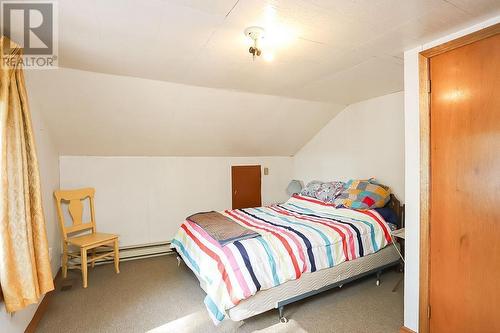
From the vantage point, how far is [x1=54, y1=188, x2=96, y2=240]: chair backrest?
9.87 feet

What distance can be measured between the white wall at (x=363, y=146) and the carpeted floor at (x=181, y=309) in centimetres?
134

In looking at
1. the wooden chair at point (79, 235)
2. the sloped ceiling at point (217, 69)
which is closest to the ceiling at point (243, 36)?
the sloped ceiling at point (217, 69)

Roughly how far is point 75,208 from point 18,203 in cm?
172

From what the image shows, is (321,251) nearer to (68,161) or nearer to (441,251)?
(441,251)

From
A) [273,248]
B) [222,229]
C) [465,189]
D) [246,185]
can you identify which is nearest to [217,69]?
[222,229]

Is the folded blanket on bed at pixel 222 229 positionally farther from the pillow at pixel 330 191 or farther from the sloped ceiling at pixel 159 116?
the pillow at pixel 330 191

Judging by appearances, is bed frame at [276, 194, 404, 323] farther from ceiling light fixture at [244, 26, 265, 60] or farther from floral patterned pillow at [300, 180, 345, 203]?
ceiling light fixture at [244, 26, 265, 60]

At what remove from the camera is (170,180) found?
398cm

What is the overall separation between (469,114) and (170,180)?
11.6 feet

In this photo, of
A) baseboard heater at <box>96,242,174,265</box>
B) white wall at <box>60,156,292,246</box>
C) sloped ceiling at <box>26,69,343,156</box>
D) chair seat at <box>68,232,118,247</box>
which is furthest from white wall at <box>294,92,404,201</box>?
chair seat at <box>68,232,118,247</box>

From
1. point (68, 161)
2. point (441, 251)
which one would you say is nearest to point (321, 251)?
point (441, 251)

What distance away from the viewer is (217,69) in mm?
2430

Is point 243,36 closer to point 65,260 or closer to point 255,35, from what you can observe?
point 255,35

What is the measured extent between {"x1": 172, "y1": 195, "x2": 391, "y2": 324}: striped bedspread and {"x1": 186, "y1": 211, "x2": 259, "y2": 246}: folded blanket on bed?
5 centimetres
